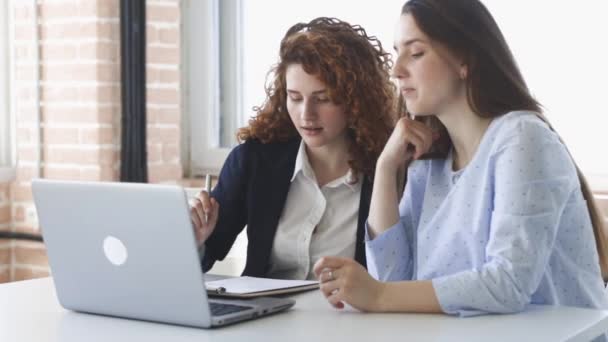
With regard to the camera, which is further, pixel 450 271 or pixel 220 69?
pixel 220 69

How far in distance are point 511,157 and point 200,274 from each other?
0.58 metres

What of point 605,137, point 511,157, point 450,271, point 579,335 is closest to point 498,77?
point 511,157

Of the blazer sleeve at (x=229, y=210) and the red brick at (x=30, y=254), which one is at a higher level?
the blazer sleeve at (x=229, y=210)

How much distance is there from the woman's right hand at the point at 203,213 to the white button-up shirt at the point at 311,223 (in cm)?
17

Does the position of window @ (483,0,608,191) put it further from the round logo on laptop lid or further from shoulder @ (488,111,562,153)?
the round logo on laptop lid

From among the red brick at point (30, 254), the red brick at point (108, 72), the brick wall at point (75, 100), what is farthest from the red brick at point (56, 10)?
the red brick at point (30, 254)

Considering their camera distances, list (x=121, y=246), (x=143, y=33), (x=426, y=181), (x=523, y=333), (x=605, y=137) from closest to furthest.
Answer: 1. (x=523, y=333)
2. (x=121, y=246)
3. (x=426, y=181)
4. (x=605, y=137)
5. (x=143, y=33)

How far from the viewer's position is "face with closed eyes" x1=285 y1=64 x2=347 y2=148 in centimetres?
235

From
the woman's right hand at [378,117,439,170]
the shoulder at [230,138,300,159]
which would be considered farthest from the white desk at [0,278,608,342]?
the shoulder at [230,138,300,159]

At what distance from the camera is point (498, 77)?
189 centimetres

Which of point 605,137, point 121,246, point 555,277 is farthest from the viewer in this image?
point 605,137

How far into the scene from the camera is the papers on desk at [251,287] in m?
1.87

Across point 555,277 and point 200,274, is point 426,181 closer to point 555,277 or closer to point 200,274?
point 555,277

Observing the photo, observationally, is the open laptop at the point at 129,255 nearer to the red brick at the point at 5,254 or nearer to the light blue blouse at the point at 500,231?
the light blue blouse at the point at 500,231
